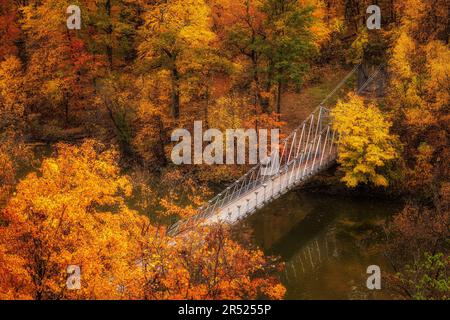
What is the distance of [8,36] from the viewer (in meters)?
30.5

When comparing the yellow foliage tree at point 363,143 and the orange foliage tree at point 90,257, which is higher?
the yellow foliage tree at point 363,143

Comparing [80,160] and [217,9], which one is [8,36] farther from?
[80,160]

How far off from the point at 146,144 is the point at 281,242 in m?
10.6

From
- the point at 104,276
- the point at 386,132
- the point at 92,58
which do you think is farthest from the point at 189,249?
the point at 92,58

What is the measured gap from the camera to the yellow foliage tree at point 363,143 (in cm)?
2164

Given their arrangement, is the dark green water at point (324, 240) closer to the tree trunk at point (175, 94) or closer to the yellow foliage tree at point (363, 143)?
the yellow foliage tree at point (363, 143)

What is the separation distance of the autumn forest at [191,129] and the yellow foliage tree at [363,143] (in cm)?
8

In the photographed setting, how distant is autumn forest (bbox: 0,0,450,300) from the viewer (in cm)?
1346

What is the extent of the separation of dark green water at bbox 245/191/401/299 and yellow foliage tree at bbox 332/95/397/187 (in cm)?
144
